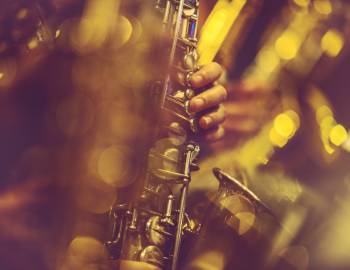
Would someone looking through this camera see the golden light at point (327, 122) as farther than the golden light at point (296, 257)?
Yes

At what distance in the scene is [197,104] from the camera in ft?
5.20

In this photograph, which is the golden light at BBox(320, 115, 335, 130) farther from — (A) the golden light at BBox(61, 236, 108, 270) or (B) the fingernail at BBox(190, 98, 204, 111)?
(A) the golden light at BBox(61, 236, 108, 270)

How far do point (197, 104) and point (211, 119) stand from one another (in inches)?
3.5

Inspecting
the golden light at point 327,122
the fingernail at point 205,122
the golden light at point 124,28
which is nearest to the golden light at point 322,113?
the golden light at point 327,122

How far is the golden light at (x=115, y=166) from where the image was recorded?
5.10 ft

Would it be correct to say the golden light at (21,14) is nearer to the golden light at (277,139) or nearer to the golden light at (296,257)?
the golden light at (296,257)

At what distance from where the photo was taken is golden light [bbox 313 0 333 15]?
238 centimetres

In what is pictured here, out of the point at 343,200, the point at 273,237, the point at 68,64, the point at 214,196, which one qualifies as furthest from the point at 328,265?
the point at 68,64

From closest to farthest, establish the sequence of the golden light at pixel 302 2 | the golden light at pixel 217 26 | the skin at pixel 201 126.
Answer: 1. the skin at pixel 201 126
2. the golden light at pixel 217 26
3. the golden light at pixel 302 2

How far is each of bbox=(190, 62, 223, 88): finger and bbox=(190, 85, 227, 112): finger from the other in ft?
0.11

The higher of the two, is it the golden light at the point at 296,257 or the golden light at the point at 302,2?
the golden light at the point at 302,2

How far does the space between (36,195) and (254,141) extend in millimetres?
1205

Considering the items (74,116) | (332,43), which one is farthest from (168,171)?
(332,43)

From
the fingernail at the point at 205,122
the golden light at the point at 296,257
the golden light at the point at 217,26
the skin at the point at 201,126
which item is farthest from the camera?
the golden light at the point at 217,26
